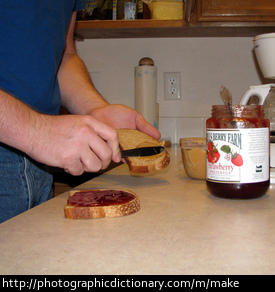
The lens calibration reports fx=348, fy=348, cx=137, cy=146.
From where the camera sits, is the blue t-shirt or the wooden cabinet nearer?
the blue t-shirt

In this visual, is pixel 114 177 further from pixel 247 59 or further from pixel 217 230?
pixel 247 59

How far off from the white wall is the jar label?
1.40 meters

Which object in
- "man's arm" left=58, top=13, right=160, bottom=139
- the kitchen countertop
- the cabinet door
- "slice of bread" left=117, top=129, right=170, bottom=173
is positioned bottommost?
the kitchen countertop

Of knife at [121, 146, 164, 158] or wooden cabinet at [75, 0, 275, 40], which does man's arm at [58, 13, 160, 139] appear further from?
wooden cabinet at [75, 0, 275, 40]

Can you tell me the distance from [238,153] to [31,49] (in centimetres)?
68

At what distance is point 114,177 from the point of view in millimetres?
1121

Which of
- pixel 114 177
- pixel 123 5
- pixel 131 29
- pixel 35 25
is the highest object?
pixel 123 5

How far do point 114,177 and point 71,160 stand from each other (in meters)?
0.38

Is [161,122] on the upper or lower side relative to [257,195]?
upper

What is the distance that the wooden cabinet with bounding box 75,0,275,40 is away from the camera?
1725 millimetres

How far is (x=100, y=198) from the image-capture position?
0.72 m

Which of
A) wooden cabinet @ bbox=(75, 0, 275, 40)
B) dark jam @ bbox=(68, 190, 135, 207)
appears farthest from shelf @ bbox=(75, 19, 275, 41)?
dark jam @ bbox=(68, 190, 135, 207)

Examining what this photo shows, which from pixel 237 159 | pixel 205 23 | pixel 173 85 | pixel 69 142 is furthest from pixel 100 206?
pixel 173 85
